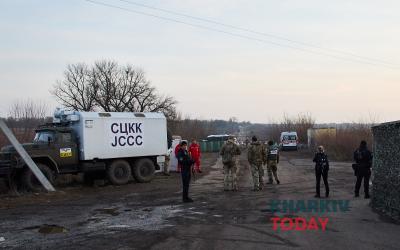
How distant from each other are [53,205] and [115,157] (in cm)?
678

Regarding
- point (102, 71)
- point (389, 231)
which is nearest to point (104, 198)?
point (389, 231)

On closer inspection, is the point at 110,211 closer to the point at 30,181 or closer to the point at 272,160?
the point at 30,181

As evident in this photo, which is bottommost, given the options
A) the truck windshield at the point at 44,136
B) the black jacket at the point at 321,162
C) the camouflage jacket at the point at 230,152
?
the black jacket at the point at 321,162

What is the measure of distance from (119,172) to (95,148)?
5.63 feet

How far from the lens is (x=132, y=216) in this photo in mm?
13430

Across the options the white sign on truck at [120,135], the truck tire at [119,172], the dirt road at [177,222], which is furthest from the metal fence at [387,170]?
the truck tire at [119,172]

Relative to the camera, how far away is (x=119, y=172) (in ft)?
76.3

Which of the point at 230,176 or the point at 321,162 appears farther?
the point at 230,176

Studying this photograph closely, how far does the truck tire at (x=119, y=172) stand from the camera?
74.9ft

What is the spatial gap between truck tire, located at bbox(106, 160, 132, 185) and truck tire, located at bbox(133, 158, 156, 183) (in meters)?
0.42

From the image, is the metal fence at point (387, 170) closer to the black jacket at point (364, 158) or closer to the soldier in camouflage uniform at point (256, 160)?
the black jacket at point (364, 158)

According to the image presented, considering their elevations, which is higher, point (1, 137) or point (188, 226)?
point (1, 137)

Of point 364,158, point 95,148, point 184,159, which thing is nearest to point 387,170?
point 364,158

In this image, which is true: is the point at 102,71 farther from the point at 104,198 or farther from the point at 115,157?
the point at 104,198
